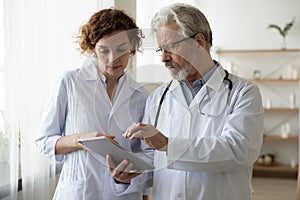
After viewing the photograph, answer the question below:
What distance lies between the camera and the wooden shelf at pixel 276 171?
5809 millimetres

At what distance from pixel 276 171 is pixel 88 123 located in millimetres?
4909

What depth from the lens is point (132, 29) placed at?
1403 mm

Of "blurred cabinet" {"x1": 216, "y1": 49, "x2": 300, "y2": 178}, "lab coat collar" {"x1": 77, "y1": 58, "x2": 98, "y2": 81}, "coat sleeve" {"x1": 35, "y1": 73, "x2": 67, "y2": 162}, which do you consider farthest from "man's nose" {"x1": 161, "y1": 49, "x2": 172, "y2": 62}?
"blurred cabinet" {"x1": 216, "y1": 49, "x2": 300, "y2": 178}

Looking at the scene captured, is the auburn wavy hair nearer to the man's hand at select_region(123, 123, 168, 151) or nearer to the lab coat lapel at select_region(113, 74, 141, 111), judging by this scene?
the lab coat lapel at select_region(113, 74, 141, 111)

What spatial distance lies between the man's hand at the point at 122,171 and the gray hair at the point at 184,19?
429mm

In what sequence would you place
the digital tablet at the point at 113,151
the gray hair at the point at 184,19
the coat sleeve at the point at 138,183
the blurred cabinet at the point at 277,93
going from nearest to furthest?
1. the digital tablet at the point at 113,151
2. the gray hair at the point at 184,19
3. the coat sleeve at the point at 138,183
4. the blurred cabinet at the point at 277,93

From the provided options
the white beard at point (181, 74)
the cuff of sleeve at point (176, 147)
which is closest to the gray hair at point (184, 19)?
the white beard at point (181, 74)

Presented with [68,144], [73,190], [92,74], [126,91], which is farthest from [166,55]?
[73,190]

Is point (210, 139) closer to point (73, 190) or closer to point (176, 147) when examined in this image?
point (176, 147)

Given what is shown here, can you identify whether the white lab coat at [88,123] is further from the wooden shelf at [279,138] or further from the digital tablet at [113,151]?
the wooden shelf at [279,138]

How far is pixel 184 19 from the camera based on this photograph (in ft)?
4.45

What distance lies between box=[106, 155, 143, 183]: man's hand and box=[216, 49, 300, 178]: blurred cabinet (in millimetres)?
4824

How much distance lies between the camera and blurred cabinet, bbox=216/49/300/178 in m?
5.98

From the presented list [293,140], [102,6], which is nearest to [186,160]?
[102,6]
